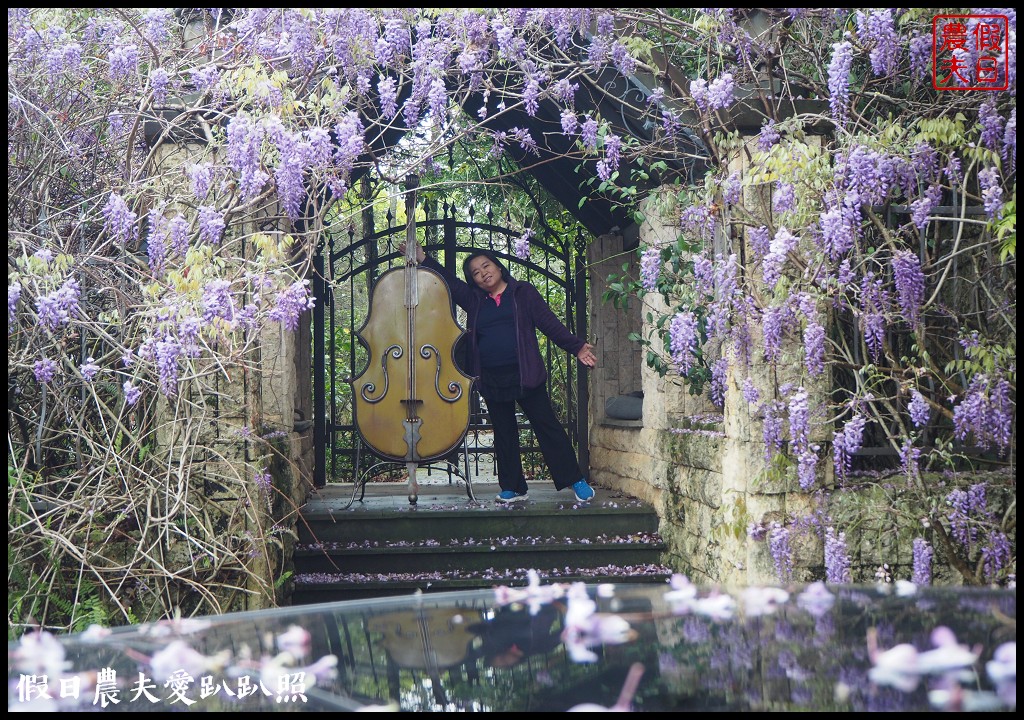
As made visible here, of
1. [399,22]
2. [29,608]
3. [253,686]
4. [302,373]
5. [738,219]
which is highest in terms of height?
[399,22]

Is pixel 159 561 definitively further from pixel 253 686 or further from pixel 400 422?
pixel 253 686

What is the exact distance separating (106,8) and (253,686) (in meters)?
3.78

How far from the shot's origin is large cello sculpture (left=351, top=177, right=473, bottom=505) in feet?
16.8

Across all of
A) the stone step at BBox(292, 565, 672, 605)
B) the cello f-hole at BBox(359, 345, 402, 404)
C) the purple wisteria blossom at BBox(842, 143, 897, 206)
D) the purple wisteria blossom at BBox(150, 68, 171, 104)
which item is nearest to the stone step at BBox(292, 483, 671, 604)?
the stone step at BBox(292, 565, 672, 605)

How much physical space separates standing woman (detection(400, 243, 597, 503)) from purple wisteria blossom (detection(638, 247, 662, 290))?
111cm

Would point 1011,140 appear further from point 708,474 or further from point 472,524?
point 472,524

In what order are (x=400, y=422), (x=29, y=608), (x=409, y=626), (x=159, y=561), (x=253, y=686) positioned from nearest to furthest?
(x=253, y=686) < (x=409, y=626) < (x=29, y=608) < (x=159, y=561) < (x=400, y=422)

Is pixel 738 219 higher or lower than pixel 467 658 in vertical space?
higher

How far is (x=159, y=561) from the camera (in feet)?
12.0

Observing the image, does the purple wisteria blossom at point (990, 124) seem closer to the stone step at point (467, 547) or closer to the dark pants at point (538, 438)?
the stone step at point (467, 547)

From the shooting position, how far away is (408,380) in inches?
201

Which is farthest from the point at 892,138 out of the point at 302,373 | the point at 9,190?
the point at 302,373

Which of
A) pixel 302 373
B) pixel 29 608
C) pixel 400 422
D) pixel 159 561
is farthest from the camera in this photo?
pixel 302 373

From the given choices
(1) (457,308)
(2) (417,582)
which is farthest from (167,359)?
(1) (457,308)
